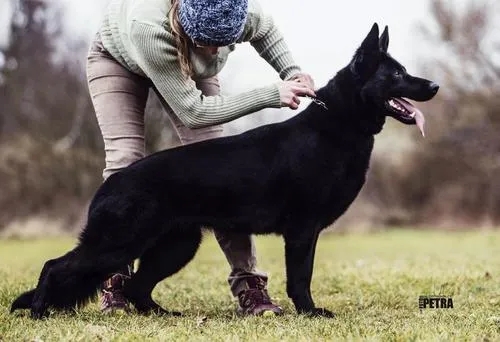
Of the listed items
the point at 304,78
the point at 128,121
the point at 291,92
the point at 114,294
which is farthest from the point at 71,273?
the point at 304,78

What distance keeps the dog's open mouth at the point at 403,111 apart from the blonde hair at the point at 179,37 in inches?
41.2

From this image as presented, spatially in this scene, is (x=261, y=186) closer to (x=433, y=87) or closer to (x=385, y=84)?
(x=385, y=84)

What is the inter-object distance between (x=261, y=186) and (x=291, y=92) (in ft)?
1.63

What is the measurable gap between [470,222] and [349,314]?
20.1 metres

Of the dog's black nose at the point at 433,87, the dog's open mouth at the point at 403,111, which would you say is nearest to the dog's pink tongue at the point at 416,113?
the dog's open mouth at the point at 403,111

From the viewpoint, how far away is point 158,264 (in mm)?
4148

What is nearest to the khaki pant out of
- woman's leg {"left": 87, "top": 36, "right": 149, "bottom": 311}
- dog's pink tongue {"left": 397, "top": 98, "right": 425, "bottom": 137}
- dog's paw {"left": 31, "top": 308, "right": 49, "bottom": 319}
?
woman's leg {"left": 87, "top": 36, "right": 149, "bottom": 311}

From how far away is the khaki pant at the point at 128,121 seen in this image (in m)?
4.21

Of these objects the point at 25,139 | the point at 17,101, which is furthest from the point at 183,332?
the point at 17,101

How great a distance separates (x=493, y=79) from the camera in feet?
75.0

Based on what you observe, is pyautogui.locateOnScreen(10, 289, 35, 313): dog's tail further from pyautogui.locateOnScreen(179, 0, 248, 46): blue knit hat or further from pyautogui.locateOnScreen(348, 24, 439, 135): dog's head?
A: pyautogui.locateOnScreen(348, 24, 439, 135): dog's head

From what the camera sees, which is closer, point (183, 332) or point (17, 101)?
point (183, 332)

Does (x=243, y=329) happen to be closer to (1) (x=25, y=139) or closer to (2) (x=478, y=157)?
(1) (x=25, y=139)

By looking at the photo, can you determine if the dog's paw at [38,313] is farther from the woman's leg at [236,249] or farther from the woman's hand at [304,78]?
the woman's hand at [304,78]
